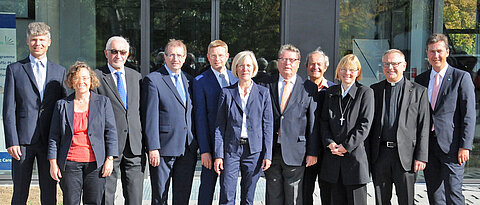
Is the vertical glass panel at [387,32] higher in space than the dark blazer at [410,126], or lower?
higher

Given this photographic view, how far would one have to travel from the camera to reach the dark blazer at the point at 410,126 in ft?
14.5

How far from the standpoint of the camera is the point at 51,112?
4457 millimetres

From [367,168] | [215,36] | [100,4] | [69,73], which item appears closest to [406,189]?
[367,168]

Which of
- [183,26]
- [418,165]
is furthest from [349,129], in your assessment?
[183,26]

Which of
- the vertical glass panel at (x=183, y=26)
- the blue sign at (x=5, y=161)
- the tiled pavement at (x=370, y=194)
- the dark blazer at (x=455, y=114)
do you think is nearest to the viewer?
the dark blazer at (x=455, y=114)

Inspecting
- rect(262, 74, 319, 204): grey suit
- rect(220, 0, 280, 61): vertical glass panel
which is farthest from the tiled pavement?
rect(220, 0, 280, 61): vertical glass panel

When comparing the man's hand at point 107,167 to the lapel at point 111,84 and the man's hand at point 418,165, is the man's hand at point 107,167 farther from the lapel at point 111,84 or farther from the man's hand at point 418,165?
the man's hand at point 418,165

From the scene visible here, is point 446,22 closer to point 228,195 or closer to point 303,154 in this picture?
point 303,154

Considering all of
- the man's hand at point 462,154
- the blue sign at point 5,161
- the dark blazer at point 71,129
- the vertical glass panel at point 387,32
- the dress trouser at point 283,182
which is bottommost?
the blue sign at point 5,161

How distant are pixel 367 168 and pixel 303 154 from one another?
60cm

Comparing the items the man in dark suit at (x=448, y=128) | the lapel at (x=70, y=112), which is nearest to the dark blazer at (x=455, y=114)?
the man in dark suit at (x=448, y=128)

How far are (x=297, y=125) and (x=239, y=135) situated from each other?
554mm

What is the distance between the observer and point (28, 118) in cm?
436

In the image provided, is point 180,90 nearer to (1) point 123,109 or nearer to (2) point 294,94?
(1) point 123,109
